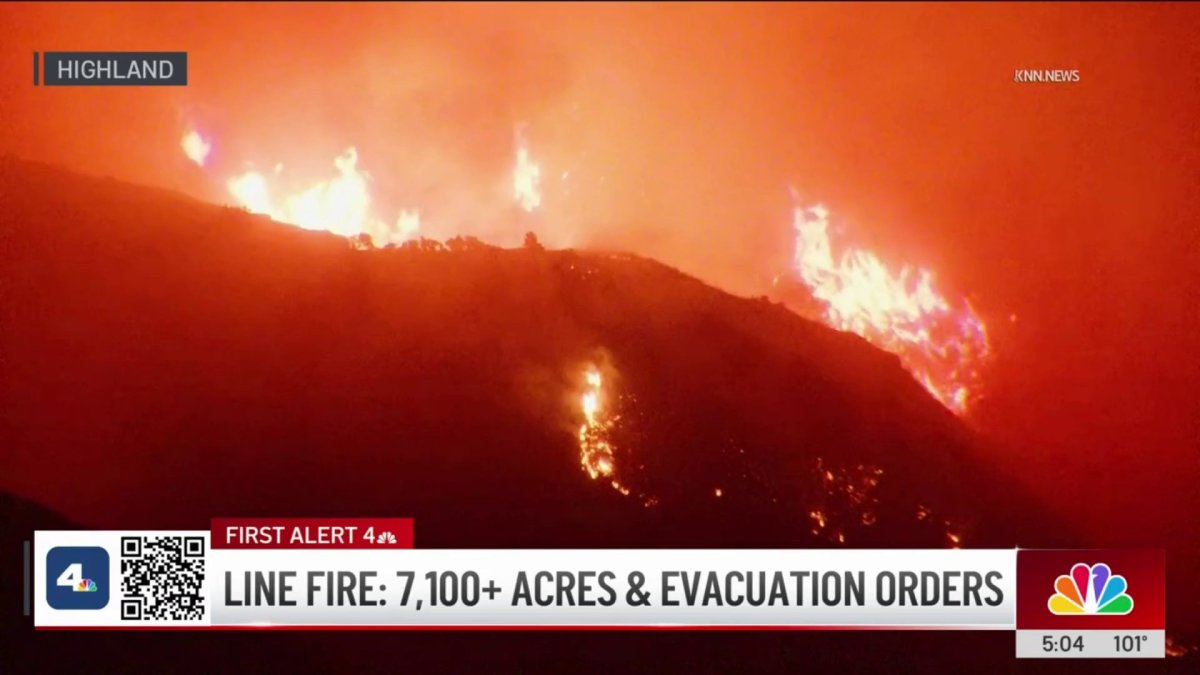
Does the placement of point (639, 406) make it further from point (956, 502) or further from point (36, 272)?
point (36, 272)

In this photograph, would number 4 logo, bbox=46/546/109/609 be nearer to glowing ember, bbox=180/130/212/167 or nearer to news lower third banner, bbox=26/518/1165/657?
news lower third banner, bbox=26/518/1165/657

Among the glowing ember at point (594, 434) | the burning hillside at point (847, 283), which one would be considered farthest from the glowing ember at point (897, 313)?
the glowing ember at point (594, 434)

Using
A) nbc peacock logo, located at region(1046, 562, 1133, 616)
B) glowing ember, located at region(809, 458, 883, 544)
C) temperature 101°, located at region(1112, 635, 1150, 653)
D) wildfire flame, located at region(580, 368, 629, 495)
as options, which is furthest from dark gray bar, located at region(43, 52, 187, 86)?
temperature 101°, located at region(1112, 635, 1150, 653)

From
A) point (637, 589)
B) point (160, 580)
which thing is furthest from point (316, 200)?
point (637, 589)

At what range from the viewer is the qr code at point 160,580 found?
5.89m

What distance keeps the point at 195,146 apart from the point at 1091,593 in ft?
37.3

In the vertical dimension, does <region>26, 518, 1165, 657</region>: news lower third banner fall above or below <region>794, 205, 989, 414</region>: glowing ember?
below

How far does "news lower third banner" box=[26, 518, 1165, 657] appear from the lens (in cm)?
589

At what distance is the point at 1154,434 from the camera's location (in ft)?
27.9

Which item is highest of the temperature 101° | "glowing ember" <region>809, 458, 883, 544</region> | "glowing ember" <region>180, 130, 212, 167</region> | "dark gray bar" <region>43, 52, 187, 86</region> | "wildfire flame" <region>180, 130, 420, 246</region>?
"glowing ember" <region>180, 130, 212, 167</region>

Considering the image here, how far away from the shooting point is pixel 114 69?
646 centimetres

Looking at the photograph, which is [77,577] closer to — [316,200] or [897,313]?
[316,200]

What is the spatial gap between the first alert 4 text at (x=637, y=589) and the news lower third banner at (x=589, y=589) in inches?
0.4

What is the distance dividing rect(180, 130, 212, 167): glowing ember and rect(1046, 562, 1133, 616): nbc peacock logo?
10.9 metres
